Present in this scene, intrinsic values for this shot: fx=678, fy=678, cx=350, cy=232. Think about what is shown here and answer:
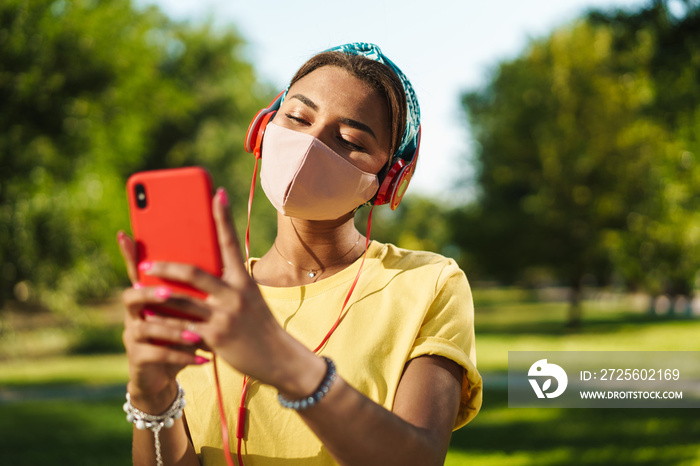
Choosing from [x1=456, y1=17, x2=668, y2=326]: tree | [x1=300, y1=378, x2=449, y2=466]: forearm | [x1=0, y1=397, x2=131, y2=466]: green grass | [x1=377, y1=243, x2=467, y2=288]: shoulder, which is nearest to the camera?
[x1=300, y1=378, x2=449, y2=466]: forearm

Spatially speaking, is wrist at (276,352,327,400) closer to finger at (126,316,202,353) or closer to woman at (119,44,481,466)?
woman at (119,44,481,466)

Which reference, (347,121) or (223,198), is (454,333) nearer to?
(347,121)

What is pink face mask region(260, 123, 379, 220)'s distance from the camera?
1.84 meters

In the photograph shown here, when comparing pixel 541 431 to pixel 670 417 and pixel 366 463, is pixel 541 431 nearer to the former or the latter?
pixel 670 417

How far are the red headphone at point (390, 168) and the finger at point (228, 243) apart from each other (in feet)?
3.00

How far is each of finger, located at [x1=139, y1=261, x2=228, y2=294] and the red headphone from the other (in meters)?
0.96

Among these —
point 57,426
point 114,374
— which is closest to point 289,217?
point 57,426

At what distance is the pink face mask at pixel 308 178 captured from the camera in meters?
1.84

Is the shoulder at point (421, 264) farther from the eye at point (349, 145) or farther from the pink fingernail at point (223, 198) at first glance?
the pink fingernail at point (223, 198)

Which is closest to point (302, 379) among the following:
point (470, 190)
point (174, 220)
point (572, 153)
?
point (174, 220)

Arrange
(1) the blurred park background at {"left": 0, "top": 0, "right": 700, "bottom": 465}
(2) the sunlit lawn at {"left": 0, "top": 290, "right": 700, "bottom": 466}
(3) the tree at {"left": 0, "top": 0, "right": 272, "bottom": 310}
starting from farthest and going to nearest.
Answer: (3) the tree at {"left": 0, "top": 0, "right": 272, "bottom": 310} → (1) the blurred park background at {"left": 0, "top": 0, "right": 700, "bottom": 465} → (2) the sunlit lawn at {"left": 0, "top": 290, "right": 700, "bottom": 466}

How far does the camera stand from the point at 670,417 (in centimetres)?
998

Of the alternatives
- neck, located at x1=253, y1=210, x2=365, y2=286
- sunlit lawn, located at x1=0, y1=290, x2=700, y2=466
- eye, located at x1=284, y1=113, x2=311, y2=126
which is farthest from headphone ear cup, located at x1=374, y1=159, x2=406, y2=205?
sunlit lawn, located at x1=0, y1=290, x2=700, y2=466

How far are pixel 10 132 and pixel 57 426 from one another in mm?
5385
